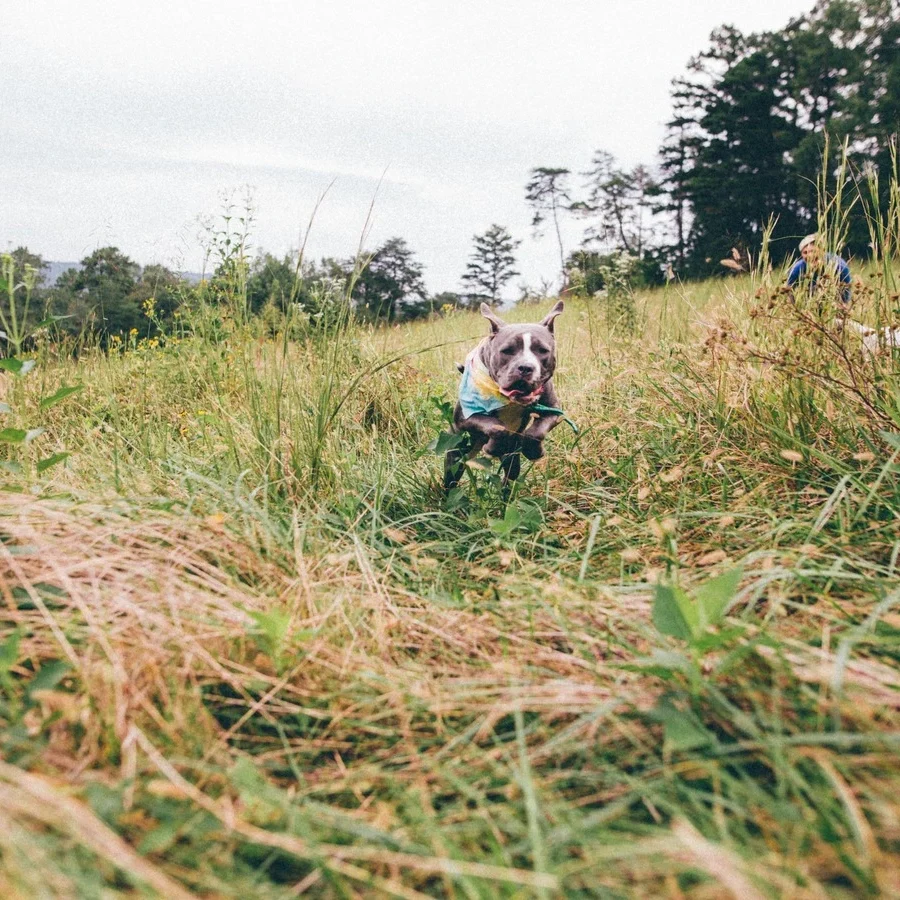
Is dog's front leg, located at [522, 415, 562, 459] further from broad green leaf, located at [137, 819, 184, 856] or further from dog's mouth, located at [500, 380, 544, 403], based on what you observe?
broad green leaf, located at [137, 819, 184, 856]

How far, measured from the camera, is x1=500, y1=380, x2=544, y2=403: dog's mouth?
8.45 feet

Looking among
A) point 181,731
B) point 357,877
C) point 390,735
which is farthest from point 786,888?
point 181,731

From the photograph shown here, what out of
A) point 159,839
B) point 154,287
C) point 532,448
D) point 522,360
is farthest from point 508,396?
point 154,287

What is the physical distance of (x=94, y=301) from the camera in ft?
15.3

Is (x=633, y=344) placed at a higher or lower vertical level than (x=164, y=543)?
higher

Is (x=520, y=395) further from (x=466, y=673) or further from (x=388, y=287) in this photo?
(x=388, y=287)

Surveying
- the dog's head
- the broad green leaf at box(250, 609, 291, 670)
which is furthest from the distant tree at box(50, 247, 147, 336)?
the broad green leaf at box(250, 609, 291, 670)

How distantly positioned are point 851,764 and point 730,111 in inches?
1329

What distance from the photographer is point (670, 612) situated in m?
Answer: 1.34

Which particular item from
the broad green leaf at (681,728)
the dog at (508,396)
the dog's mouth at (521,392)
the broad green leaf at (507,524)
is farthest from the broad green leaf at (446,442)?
the broad green leaf at (681,728)

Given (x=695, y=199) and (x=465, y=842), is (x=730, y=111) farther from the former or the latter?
(x=465, y=842)

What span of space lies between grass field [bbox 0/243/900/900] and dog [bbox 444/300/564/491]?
0.19 m

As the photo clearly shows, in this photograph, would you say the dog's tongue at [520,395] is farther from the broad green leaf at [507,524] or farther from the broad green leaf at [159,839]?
the broad green leaf at [159,839]

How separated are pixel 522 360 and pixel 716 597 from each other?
1.42m
